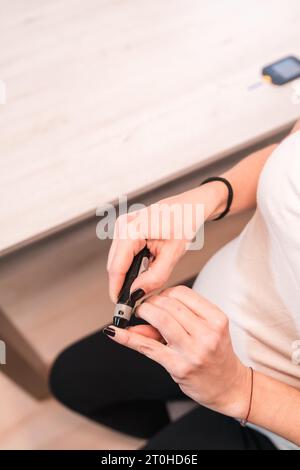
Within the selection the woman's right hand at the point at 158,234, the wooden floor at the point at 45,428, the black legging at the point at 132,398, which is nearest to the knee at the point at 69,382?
the black legging at the point at 132,398

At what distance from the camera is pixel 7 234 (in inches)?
25.5

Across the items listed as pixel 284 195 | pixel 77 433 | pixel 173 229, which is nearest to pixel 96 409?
pixel 77 433

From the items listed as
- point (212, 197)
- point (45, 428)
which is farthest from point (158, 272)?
point (45, 428)

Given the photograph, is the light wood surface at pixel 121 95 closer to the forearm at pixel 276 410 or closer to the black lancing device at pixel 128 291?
the black lancing device at pixel 128 291

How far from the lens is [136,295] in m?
0.54

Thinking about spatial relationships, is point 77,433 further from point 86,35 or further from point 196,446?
point 86,35

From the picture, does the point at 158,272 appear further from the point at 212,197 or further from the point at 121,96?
the point at 121,96

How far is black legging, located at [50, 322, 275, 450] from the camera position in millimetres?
712

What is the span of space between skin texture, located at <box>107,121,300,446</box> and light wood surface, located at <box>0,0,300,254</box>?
0.13 m

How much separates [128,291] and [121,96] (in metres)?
0.41

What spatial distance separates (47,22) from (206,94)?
395mm

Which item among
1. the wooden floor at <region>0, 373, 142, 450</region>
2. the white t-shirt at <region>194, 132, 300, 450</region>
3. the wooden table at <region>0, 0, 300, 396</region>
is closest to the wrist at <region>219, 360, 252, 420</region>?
the white t-shirt at <region>194, 132, 300, 450</region>

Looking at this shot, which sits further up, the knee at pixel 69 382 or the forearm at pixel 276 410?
the forearm at pixel 276 410

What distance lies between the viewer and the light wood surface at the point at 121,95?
70 cm
